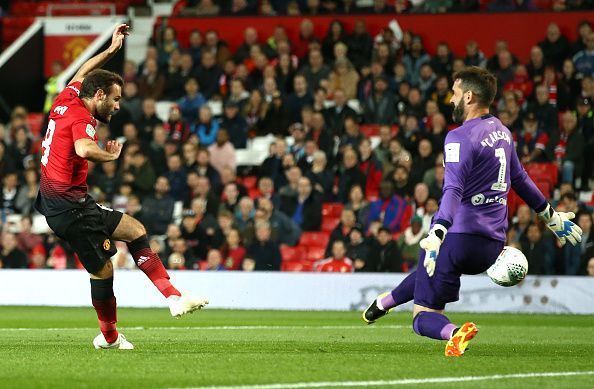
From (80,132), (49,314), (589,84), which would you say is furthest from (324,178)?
(80,132)

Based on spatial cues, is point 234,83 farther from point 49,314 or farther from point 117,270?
point 49,314

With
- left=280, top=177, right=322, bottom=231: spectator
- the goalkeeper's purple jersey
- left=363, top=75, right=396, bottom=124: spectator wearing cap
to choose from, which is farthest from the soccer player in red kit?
left=363, top=75, right=396, bottom=124: spectator wearing cap

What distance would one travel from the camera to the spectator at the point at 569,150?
2117cm

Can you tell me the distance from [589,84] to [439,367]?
14.1 metres

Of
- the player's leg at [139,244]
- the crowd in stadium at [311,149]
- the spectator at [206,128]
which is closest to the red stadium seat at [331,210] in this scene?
the crowd in stadium at [311,149]

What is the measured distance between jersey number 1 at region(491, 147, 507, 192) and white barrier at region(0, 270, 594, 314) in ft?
28.8

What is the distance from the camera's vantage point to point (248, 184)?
77.2ft

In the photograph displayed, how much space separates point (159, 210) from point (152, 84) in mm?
4087

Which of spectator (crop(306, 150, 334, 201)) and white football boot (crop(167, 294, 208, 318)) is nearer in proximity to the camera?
white football boot (crop(167, 294, 208, 318))

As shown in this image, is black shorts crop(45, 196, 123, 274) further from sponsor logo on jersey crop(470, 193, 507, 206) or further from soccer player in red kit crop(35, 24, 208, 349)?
sponsor logo on jersey crop(470, 193, 507, 206)

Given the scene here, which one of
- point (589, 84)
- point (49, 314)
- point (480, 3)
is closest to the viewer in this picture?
point (49, 314)

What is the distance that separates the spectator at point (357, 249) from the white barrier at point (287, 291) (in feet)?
3.35

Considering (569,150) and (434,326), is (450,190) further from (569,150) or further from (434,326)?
(569,150)

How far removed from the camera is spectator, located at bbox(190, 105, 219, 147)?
23.7 m
